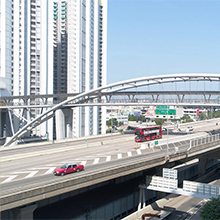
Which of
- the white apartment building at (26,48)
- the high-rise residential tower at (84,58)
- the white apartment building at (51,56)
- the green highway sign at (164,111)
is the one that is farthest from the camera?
the high-rise residential tower at (84,58)

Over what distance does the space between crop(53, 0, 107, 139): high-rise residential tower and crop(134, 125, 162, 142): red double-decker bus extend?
3503 cm

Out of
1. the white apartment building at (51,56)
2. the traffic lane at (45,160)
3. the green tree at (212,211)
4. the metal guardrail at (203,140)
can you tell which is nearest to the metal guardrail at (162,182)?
the green tree at (212,211)

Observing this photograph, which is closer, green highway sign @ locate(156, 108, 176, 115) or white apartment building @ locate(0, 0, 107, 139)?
green highway sign @ locate(156, 108, 176, 115)

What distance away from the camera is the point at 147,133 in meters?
56.2

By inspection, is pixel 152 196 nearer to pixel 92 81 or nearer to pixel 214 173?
pixel 214 173

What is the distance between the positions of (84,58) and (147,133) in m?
51.4

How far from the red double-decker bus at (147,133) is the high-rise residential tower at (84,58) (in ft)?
115

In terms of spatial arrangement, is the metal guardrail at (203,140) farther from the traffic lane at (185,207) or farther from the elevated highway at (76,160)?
the traffic lane at (185,207)

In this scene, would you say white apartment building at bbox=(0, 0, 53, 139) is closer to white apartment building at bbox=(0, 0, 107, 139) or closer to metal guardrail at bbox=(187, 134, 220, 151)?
white apartment building at bbox=(0, 0, 107, 139)

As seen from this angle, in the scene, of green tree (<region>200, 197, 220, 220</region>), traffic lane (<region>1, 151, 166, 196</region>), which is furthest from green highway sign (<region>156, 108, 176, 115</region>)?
green tree (<region>200, 197, 220, 220</region>)

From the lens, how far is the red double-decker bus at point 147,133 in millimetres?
54750

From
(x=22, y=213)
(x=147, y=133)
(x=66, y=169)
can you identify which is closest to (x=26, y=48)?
(x=147, y=133)

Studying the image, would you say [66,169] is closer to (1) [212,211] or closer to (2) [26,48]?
(1) [212,211]

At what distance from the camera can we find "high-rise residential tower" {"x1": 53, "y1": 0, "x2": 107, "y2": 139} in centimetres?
9562
